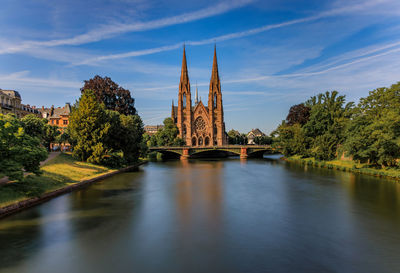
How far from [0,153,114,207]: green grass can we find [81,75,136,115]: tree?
20875 millimetres

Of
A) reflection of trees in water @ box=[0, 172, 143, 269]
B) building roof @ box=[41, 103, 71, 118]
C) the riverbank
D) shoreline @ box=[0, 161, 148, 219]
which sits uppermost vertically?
building roof @ box=[41, 103, 71, 118]

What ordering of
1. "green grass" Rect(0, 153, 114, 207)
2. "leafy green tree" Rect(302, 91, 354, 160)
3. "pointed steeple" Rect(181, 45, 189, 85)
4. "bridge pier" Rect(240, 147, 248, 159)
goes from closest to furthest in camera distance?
"green grass" Rect(0, 153, 114, 207), "leafy green tree" Rect(302, 91, 354, 160), "bridge pier" Rect(240, 147, 248, 159), "pointed steeple" Rect(181, 45, 189, 85)

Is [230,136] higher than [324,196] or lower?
higher

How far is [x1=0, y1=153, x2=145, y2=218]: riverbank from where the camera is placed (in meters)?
16.1

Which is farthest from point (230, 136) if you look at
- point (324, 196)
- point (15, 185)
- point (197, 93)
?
point (15, 185)

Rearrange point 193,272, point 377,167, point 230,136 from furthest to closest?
1. point 230,136
2. point 377,167
3. point 193,272

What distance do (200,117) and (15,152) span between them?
89486 mm

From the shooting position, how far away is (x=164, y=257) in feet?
34.5

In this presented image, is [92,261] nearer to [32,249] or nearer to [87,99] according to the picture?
[32,249]

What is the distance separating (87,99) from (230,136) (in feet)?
320

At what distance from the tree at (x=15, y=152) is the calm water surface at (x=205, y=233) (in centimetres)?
283

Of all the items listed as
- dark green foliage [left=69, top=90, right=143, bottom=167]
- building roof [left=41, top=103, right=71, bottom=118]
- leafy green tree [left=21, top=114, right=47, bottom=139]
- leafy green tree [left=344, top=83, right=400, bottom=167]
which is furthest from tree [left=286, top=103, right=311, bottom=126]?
building roof [left=41, top=103, right=71, bottom=118]

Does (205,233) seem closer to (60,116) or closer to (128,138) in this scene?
(128,138)

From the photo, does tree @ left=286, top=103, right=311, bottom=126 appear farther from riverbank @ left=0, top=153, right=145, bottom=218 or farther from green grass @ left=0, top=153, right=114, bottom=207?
green grass @ left=0, top=153, right=114, bottom=207
